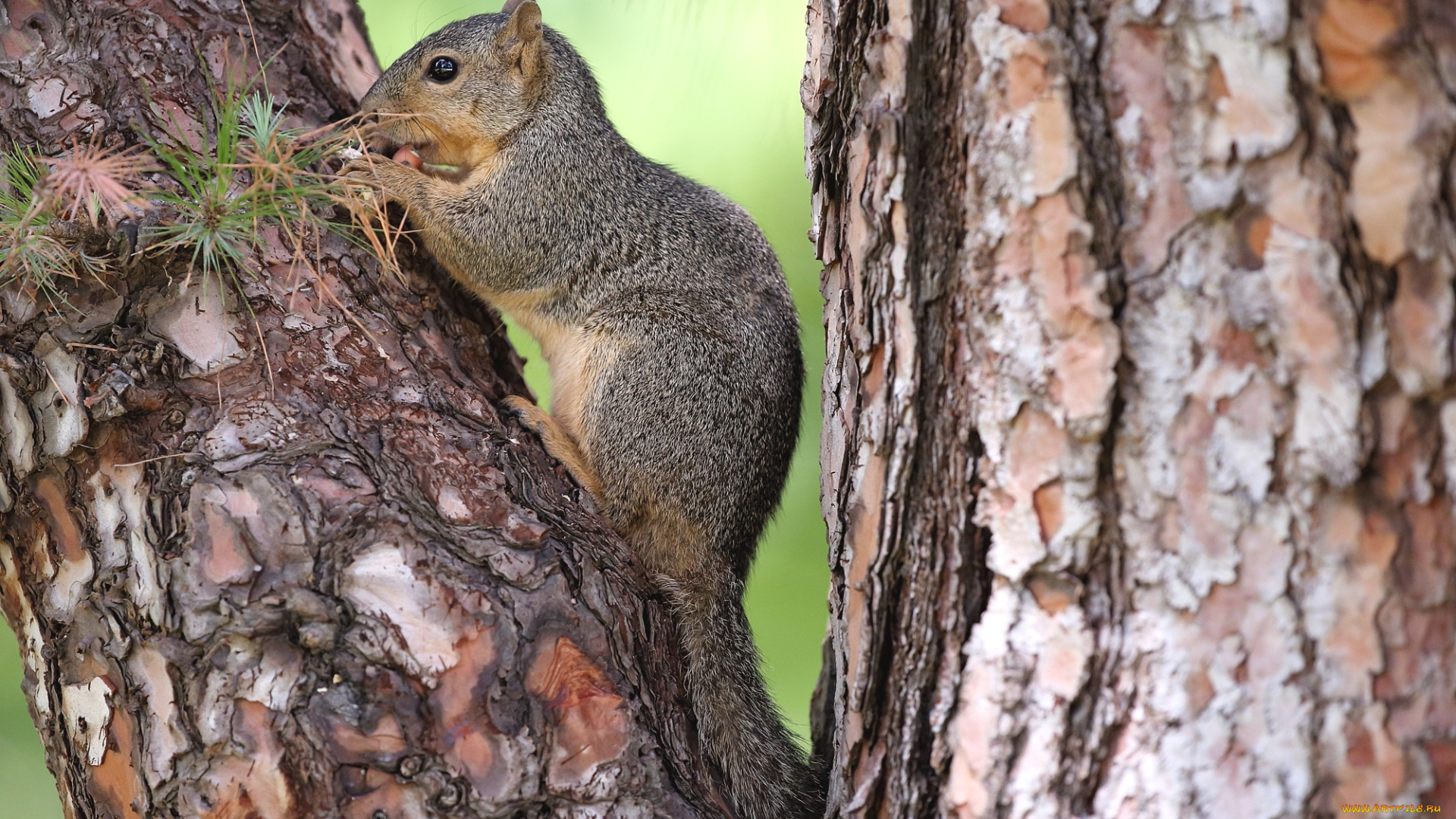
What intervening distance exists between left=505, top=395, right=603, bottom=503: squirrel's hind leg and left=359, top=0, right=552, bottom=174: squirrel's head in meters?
0.81

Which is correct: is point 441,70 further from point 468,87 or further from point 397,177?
point 397,177

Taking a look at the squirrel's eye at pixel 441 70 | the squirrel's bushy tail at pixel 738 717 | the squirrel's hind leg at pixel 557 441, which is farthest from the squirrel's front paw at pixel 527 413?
the squirrel's eye at pixel 441 70

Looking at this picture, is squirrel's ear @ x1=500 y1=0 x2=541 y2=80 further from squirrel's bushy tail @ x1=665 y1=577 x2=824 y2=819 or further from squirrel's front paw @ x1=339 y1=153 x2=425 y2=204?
squirrel's bushy tail @ x1=665 y1=577 x2=824 y2=819

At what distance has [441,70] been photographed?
260cm

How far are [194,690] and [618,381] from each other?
112 cm

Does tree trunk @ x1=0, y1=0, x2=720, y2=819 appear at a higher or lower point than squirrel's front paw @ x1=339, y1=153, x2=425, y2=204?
lower

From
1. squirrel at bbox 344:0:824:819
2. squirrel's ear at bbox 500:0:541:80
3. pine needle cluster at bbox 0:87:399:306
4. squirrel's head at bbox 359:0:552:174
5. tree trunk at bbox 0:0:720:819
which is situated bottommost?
tree trunk at bbox 0:0:720:819

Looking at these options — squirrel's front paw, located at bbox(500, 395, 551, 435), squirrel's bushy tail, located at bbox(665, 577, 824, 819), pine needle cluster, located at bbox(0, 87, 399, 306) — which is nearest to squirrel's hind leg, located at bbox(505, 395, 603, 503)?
squirrel's front paw, located at bbox(500, 395, 551, 435)

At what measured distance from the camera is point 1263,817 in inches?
42.0

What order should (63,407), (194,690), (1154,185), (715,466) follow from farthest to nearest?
(715,466)
(63,407)
(194,690)
(1154,185)

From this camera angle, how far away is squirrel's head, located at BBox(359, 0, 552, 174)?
2.57 m

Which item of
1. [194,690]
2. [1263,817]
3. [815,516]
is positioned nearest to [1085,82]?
[1263,817]

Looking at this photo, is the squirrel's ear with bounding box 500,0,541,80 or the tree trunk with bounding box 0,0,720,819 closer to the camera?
the tree trunk with bounding box 0,0,720,819

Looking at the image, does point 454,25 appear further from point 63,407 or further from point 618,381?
point 63,407
